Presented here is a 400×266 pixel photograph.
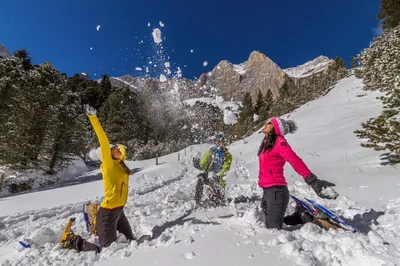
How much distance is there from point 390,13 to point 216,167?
27129mm

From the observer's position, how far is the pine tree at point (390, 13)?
24638 millimetres

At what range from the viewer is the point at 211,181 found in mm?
A: 7211

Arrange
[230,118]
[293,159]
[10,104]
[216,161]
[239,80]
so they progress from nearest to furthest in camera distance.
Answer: [293,159]
[216,161]
[10,104]
[230,118]
[239,80]

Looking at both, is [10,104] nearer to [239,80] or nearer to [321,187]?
[321,187]

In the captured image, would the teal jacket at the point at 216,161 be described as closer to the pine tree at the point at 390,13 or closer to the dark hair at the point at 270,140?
the dark hair at the point at 270,140

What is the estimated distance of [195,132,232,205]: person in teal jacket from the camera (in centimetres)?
712

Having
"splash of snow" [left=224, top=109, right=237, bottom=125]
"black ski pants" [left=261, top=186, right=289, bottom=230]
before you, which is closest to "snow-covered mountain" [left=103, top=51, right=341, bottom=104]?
"splash of snow" [left=224, top=109, right=237, bottom=125]

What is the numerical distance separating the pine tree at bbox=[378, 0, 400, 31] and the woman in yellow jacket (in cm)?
2678

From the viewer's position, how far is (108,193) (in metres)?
4.39

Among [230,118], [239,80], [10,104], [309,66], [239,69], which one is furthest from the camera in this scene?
[309,66]

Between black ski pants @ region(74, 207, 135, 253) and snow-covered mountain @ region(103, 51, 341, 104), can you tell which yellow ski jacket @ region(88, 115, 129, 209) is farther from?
snow-covered mountain @ region(103, 51, 341, 104)

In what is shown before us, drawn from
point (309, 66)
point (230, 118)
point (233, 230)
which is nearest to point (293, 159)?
point (233, 230)

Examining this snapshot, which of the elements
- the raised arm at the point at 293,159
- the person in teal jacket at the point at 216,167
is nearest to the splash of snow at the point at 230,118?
→ the person in teal jacket at the point at 216,167

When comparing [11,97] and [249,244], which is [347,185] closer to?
[249,244]
